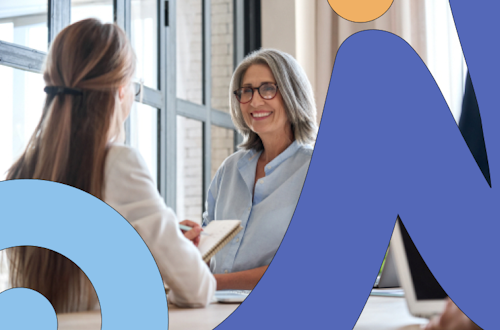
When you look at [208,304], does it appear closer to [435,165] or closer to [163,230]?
[163,230]

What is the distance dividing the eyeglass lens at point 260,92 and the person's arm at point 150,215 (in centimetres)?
82

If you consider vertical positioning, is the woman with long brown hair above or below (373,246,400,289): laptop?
above

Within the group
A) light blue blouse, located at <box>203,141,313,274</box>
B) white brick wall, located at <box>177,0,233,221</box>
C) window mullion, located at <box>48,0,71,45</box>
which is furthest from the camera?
white brick wall, located at <box>177,0,233,221</box>

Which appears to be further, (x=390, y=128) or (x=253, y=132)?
(x=253, y=132)

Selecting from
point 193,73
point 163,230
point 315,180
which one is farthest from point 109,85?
point 193,73

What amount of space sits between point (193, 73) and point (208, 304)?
7.22 feet

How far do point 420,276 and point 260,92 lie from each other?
0.90 m

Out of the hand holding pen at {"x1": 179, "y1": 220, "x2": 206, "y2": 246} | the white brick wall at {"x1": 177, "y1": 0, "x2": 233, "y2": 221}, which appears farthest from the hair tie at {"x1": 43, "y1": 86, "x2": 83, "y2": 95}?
the white brick wall at {"x1": 177, "y1": 0, "x2": 233, "y2": 221}

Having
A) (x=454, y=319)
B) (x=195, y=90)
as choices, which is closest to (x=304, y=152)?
(x=454, y=319)

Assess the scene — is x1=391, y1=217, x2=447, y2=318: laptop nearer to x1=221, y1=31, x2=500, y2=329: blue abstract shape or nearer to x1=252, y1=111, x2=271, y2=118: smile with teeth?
x1=221, y1=31, x2=500, y2=329: blue abstract shape

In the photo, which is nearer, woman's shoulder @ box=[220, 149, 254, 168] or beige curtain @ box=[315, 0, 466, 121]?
woman's shoulder @ box=[220, 149, 254, 168]

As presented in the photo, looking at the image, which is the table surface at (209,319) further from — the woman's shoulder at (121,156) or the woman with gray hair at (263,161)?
the woman with gray hair at (263,161)

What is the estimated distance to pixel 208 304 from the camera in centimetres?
82

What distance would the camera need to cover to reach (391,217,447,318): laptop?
2.45 ft
